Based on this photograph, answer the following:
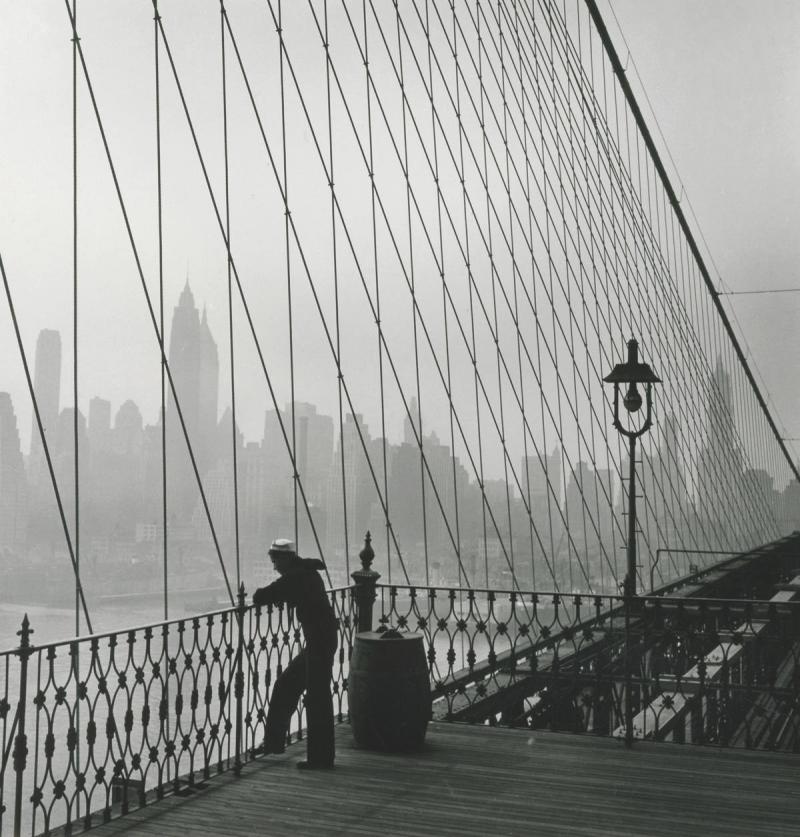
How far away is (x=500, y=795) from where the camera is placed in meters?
4.21

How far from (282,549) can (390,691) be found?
1000mm

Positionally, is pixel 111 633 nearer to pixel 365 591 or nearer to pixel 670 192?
pixel 365 591

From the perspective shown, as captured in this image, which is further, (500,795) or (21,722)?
→ (500,795)

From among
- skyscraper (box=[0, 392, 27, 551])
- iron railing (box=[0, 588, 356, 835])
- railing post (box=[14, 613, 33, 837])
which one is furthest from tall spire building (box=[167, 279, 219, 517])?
railing post (box=[14, 613, 33, 837])

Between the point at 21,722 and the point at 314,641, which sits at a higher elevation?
the point at 314,641

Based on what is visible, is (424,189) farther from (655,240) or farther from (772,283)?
(772,283)

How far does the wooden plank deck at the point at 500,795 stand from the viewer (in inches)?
147

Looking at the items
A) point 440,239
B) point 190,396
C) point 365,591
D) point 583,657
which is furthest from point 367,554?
point 440,239

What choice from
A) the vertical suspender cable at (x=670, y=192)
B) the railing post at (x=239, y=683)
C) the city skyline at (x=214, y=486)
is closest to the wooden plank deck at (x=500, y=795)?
the railing post at (x=239, y=683)

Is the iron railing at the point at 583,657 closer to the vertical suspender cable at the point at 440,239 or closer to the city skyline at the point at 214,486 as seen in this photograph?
the city skyline at the point at 214,486

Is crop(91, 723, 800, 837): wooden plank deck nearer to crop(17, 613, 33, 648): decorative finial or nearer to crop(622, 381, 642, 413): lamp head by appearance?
crop(17, 613, 33, 648): decorative finial

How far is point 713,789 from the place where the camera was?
4.38m

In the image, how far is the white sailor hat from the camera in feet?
15.2

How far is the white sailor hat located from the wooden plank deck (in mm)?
1053
